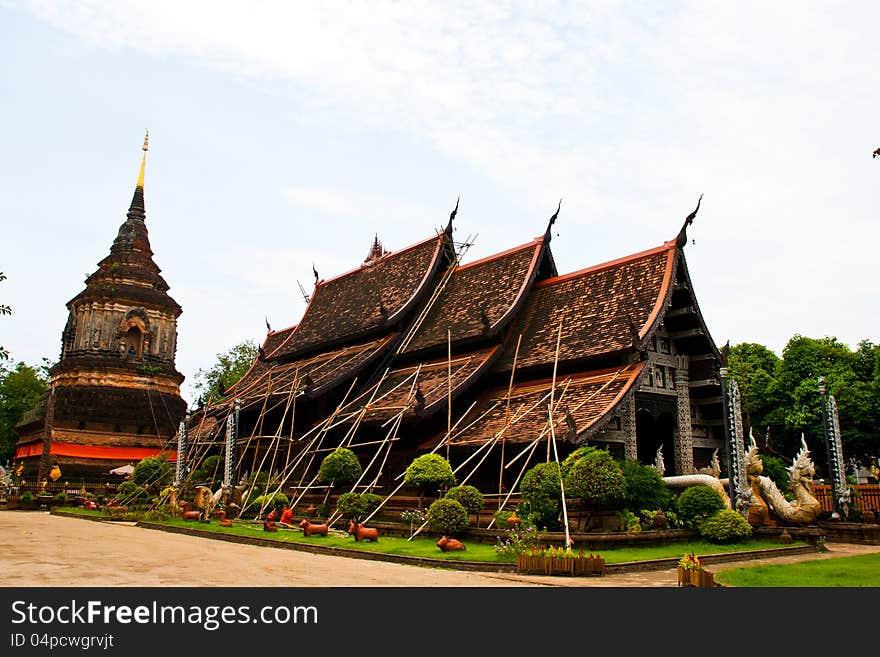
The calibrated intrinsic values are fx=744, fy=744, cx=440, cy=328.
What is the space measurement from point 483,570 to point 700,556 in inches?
153

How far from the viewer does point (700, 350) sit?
1997 centimetres

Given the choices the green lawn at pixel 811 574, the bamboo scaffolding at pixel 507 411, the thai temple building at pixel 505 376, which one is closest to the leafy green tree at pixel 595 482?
the thai temple building at pixel 505 376

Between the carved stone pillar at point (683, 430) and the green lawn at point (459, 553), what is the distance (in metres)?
4.49

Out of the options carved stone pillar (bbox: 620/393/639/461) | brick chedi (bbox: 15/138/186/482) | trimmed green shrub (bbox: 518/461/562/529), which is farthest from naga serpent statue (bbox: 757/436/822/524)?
brick chedi (bbox: 15/138/186/482)

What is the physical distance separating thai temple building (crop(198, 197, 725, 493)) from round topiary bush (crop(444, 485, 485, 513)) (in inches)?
40.5

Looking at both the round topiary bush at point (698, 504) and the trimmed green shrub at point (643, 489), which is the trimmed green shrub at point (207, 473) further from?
the round topiary bush at point (698, 504)

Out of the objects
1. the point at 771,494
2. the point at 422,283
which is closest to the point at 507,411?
the point at 771,494

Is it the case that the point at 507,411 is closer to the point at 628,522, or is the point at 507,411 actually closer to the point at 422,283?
the point at 628,522

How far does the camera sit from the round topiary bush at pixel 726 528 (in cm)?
1398

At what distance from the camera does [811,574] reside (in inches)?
393

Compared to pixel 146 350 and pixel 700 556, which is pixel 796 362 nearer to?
pixel 700 556
